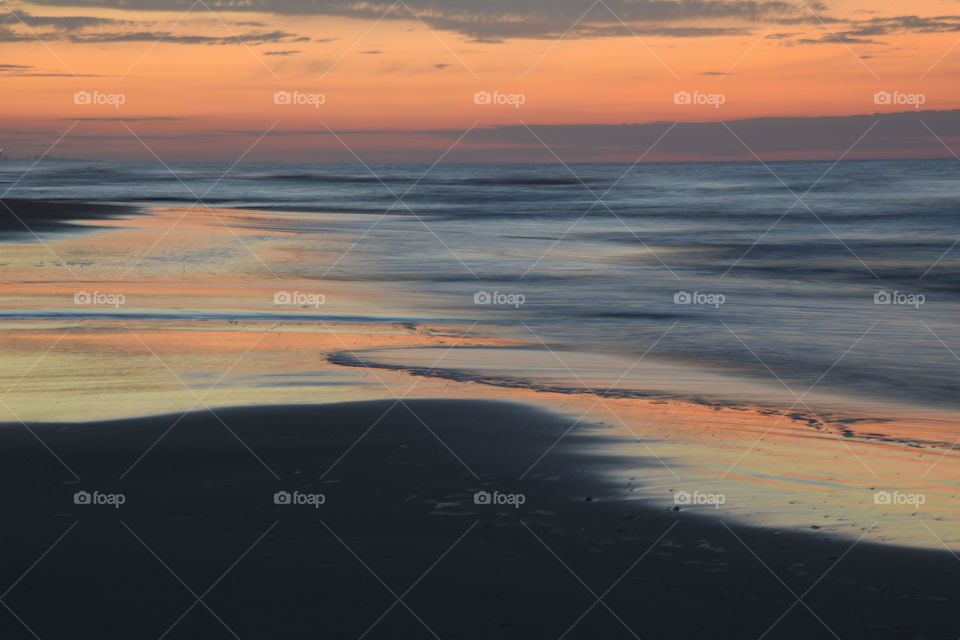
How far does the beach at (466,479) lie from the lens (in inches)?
190

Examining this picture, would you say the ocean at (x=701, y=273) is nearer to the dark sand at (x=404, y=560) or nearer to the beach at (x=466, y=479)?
the beach at (x=466, y=479)

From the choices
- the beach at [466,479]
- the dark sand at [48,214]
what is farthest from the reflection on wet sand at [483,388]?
the dark sand at [48,214]

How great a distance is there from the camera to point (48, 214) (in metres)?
35.9

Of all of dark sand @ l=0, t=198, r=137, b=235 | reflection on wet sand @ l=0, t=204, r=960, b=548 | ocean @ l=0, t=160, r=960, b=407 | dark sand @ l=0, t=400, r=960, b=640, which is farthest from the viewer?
dark sand @ l=0, t=198, r=137, b=235

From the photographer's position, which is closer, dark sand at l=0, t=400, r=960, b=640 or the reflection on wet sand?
dark sand at l=0, t=400, r=960, b=640

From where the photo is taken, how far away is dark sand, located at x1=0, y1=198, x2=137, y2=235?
3028 centimetres

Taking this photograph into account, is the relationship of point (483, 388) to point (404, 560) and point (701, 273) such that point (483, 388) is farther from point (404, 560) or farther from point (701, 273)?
point (701, 273)

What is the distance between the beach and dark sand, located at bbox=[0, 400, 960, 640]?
0.07 ft

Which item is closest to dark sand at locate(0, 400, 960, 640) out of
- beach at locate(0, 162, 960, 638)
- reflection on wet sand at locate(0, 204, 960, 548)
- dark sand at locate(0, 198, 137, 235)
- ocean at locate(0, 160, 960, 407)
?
beach at locate(0, 162, 960, 638)

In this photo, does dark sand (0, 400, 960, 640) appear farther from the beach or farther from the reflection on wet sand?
the reflection on wet sand

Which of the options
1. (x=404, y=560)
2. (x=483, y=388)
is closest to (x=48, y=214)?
(x=483, y=388)

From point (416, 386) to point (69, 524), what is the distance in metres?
4.28

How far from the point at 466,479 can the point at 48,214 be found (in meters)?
32.8

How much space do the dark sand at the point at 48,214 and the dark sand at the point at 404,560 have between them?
2393cm
